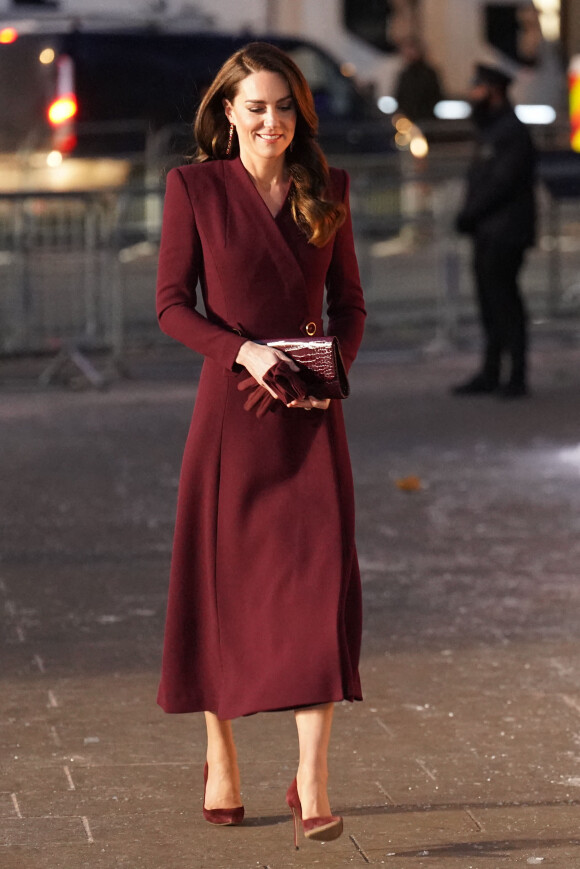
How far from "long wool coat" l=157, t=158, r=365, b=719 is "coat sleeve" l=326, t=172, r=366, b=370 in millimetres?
74

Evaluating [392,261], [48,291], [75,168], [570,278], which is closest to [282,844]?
[48,291]

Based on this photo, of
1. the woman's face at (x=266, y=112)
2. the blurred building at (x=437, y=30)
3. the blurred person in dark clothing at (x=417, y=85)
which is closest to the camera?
the woman's face at (x=266, y=112)

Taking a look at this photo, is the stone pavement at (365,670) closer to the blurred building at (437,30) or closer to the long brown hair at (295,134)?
the long brown hair at (295,134)

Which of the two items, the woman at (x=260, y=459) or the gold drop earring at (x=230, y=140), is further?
the gold drop earring at (x=230, y=140)

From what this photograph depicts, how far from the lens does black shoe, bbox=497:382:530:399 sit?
37.8 ft

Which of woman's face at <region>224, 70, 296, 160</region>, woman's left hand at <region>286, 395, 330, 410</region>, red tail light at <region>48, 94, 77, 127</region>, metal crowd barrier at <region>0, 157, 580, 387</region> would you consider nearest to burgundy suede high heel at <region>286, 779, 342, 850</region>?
woman's left hand at <region>286, 395, 330, 410</region>

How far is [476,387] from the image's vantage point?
11672mm

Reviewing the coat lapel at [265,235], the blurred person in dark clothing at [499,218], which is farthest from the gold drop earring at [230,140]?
the blurred person in dark clothing at [499,218]

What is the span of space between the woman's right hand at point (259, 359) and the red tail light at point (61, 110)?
1367 cm

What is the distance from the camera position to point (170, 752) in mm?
4957

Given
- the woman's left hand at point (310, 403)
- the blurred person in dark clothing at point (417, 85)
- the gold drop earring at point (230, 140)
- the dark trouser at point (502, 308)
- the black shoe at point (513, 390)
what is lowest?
the black shoe at point (513, 390)

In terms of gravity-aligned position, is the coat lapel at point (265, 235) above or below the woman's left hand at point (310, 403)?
above

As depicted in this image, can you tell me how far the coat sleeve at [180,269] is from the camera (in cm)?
416

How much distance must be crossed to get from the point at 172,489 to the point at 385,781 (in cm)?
408
